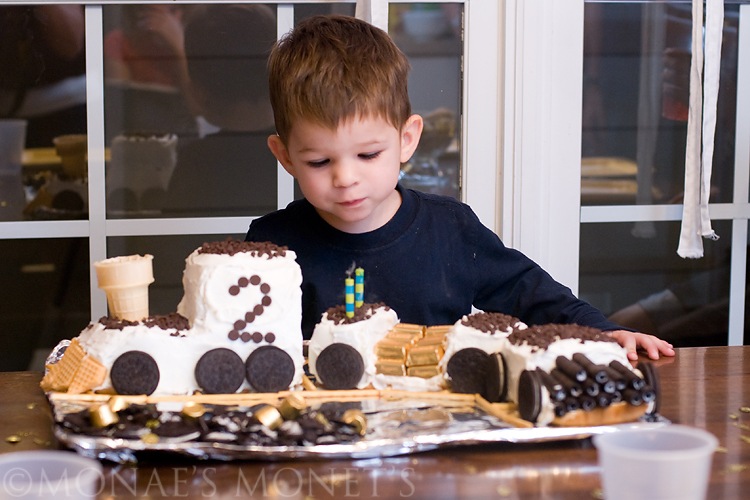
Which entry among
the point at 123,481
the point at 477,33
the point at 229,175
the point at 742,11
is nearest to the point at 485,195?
the point at 477,33

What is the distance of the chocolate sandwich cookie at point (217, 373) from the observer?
115cm

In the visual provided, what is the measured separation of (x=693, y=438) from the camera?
80cm

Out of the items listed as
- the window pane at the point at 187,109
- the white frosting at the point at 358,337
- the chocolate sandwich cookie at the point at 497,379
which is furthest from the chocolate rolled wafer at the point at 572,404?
the window pane at the point at 187,109

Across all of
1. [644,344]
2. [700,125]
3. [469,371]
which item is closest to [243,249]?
[469,371]

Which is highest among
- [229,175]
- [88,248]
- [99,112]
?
[99,112]

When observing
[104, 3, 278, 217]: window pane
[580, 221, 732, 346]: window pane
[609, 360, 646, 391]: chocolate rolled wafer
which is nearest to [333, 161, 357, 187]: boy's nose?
[609, 360, 646, 391]: chocolate rolled wafer

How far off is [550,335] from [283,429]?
1.03ft

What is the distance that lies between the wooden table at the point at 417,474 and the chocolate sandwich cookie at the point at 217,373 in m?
0.18

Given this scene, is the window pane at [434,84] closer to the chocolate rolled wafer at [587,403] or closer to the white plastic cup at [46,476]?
the chocolate rolled wafer at [587,403]

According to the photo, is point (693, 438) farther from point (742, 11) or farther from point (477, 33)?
point (742, 11)

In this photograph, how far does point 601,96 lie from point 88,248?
1180 mm

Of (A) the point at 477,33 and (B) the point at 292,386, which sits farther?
(A) the point at 477,33

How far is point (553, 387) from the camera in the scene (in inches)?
39.7

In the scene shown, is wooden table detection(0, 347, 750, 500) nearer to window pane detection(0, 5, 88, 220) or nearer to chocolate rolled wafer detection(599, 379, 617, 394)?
chocolate rolled wafer detection(599, 379, 617, 394)
